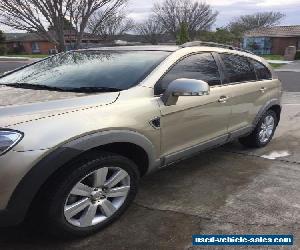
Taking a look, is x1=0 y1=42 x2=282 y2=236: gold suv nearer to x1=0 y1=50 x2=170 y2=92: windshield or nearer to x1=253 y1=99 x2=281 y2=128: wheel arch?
x1=0 y1=50 x2=170 y2=92: windshield

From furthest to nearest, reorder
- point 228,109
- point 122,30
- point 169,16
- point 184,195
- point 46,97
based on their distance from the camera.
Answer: point 169,16, point 122,30, point 228,109, point 184,195, point 46,97

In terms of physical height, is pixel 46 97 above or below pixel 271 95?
above

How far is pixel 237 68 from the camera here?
15.1 feet

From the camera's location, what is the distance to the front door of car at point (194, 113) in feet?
11.3

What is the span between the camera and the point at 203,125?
12.8 ft

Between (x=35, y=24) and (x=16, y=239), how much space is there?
1186 cm

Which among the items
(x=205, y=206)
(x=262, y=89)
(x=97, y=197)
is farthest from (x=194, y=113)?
(x=262, y=89)

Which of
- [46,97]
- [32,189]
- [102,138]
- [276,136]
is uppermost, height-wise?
[46,97]

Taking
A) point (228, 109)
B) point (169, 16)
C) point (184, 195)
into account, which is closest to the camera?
point (184, 195)

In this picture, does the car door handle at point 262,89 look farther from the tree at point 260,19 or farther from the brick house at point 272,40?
the tree at point 260,19

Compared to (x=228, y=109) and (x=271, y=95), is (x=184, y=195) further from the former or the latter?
(x=271, y=95)

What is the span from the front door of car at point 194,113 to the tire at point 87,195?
1.71ft

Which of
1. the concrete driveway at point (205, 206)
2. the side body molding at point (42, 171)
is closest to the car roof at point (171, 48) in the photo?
the concrete driveway at point (205, 206)

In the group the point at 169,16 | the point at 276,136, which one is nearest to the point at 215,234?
the point at 276,136
